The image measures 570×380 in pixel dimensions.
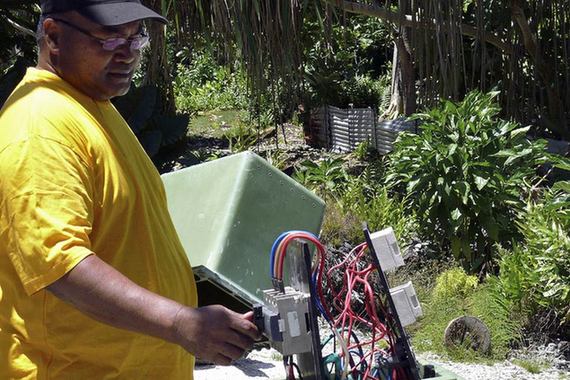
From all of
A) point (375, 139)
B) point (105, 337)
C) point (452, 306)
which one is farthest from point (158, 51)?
point (105, 337)

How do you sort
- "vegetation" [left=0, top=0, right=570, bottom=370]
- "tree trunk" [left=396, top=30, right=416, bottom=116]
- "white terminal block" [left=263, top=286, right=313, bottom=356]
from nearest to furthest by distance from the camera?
"white terminal block" [left=263, top=286, right=313, bottom=356] < "vegetation" [left=0, top=0, right=570, bottom=370] < "tree trunk" [left=396, top=30, right=416, bottom=116]

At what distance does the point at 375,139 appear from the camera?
520 inches

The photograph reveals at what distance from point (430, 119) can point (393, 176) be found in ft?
1.78

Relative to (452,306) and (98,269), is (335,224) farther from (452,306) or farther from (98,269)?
(98,269)

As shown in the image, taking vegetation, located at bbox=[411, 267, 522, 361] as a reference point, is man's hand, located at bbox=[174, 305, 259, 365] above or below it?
above

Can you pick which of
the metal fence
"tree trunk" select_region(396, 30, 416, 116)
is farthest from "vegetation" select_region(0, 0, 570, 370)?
the metal fence

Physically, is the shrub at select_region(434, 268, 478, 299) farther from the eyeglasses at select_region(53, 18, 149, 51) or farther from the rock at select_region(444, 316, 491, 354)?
the eyeglasses at select_region(53, 18, 149, 51)

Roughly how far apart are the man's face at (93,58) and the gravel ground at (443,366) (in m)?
3.52

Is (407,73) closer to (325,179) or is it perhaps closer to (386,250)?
(325,179)

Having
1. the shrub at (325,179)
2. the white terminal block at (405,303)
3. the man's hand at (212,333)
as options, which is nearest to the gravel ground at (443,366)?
the white terminal block at (405,303)

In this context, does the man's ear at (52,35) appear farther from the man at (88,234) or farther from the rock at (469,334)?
the rock at (469,334)

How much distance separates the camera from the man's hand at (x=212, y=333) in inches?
78.9

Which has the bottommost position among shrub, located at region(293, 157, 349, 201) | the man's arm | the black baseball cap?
shrub, located at region(293, 157, 349, 201)

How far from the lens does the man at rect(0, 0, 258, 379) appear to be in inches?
78.7
